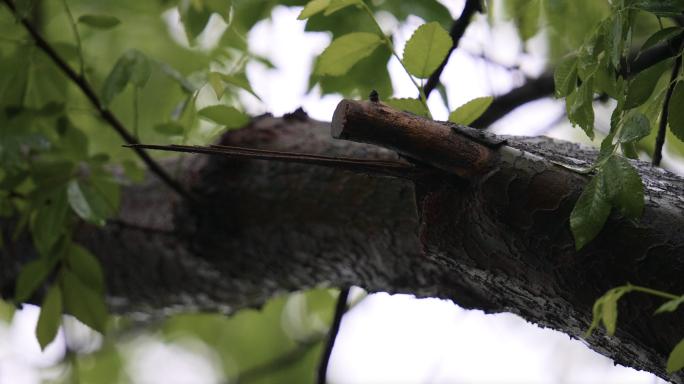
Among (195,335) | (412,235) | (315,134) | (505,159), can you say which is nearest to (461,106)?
(505,159)

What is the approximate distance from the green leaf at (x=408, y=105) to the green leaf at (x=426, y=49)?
0.05 m

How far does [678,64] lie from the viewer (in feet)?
2.49

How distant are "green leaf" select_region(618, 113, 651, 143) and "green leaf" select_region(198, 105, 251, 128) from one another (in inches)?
27.1

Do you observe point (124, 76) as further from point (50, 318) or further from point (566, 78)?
point (566, 78)

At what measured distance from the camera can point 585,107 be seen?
65 centimetres

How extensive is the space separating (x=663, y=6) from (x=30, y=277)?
1301mm

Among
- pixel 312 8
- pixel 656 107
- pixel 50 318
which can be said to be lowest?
pixel 50 318

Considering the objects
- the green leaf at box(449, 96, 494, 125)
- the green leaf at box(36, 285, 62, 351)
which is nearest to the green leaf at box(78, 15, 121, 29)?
the green leaf at box(36, 285, 62, 351)

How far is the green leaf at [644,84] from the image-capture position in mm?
576

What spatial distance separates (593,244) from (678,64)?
358mm

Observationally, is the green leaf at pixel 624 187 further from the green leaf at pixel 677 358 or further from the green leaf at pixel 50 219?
the green leaf at pixel 50 219

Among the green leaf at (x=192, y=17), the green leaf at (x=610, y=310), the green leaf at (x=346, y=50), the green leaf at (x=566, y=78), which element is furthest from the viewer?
the green leaf at (x=192, y=17)

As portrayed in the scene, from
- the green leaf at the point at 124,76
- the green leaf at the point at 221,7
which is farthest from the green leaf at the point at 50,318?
the green leaf at the point at 221,7

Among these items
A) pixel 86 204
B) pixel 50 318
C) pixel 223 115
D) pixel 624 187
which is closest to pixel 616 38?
pixel 624 187
